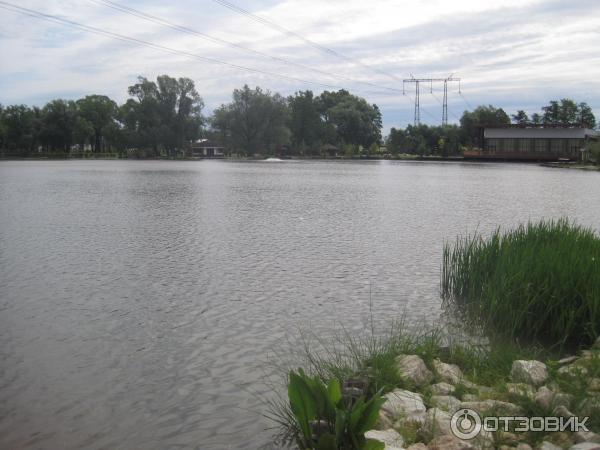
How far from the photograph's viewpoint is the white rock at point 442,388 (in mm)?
6648

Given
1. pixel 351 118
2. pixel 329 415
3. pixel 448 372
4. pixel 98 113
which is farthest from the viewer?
pixel 351 118

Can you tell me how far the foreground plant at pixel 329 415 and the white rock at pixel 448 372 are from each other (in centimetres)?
192

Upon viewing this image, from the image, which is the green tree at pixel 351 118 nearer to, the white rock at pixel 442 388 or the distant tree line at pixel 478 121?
the distant tree line at pixel 478 121

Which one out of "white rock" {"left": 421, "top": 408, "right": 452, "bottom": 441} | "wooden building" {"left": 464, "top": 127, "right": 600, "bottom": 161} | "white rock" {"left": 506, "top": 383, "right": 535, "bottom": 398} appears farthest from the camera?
"wooden building" {"left": 464, "top": 127, "right": 600, "bottom": 161}

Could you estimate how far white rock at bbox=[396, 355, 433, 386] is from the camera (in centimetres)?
688

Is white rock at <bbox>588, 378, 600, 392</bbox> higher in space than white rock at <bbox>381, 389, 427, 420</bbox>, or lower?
higher

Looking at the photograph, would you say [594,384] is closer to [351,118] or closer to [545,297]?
[545,297]

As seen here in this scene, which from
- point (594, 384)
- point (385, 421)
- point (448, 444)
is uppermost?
point (594, 384)

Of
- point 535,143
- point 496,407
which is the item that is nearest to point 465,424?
point 496,407

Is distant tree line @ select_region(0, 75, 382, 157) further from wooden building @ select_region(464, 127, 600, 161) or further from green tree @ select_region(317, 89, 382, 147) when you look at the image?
wooden building @ select_region(464, 127, 600, 161)

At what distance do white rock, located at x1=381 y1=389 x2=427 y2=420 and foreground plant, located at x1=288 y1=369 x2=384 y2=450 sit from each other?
2.23 ft

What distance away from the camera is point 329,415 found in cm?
553

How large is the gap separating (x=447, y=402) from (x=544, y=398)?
984 mm

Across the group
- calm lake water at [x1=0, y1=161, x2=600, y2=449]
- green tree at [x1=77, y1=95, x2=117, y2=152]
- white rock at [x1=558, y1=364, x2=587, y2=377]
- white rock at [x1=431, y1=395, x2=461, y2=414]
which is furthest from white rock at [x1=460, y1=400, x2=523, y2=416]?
green tree at [x1=77, y1=95, x2=117, y2=152]
